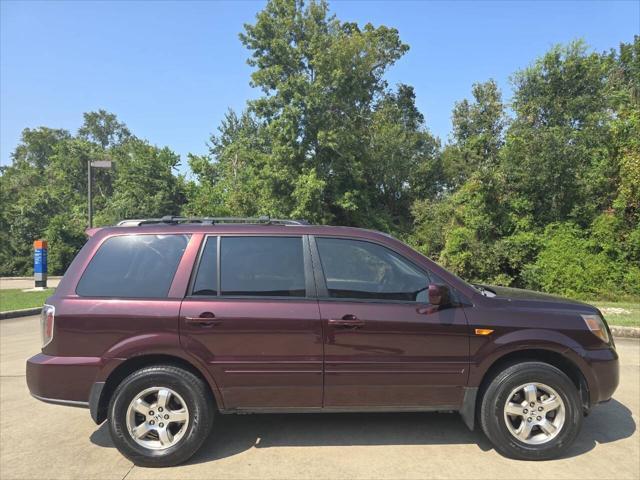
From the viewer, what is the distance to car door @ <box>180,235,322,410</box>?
3678 millimetres

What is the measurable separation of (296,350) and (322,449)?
0.91 metres

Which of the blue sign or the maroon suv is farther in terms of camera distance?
the blue sign

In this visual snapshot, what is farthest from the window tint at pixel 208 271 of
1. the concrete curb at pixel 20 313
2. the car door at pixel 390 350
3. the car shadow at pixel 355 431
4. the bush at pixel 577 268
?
the bush at pixel 577 268

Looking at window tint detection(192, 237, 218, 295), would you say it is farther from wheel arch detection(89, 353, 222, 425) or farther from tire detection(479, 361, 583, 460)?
tire detection(479, 361, 583, 460)

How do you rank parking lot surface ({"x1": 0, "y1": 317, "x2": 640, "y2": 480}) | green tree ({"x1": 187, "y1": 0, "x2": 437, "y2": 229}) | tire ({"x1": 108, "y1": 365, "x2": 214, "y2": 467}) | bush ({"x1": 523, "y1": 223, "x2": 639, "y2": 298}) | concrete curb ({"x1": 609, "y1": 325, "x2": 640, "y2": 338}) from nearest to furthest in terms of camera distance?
parking lot surface ({"x1": 0, "y1": 317, "x2": 640, "y2": 480}), tire ({"x1": 108, "y1": 365, "x2": 214, "y2": 467}), concrete curb ({"x1": 609, "y1": 325, "x2": 640, "y2": 338}), bush ({"x1": 523, "y1": 223, "x2": 639, "y2": 298}), green tree ({"x1": 187, "y1": 0, "x2": 437, "y2": 229})

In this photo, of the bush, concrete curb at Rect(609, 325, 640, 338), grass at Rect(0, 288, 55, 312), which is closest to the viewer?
concrete curb at Rect(609, 325, 640, 338)

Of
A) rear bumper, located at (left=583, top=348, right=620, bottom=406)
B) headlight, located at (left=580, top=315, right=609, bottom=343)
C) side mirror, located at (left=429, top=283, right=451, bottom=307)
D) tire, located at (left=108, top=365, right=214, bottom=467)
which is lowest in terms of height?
tire, located at (left=108, top=365, right=214, bottom=467)

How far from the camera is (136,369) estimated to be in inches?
149

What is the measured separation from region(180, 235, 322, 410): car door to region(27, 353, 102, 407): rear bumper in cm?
77

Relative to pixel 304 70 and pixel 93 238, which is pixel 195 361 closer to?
pixel 93 238

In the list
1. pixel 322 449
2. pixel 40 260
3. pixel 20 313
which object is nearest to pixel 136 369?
pixel 322 449

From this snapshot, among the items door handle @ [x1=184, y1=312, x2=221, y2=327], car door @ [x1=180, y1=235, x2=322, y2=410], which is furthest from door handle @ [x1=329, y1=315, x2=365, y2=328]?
door handle @ [x1=184, y1=312, x2=221, y2=327]

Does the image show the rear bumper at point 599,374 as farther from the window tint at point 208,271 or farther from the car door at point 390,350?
the window tint at point 208,271

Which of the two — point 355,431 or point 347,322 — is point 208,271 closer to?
point 347,322
